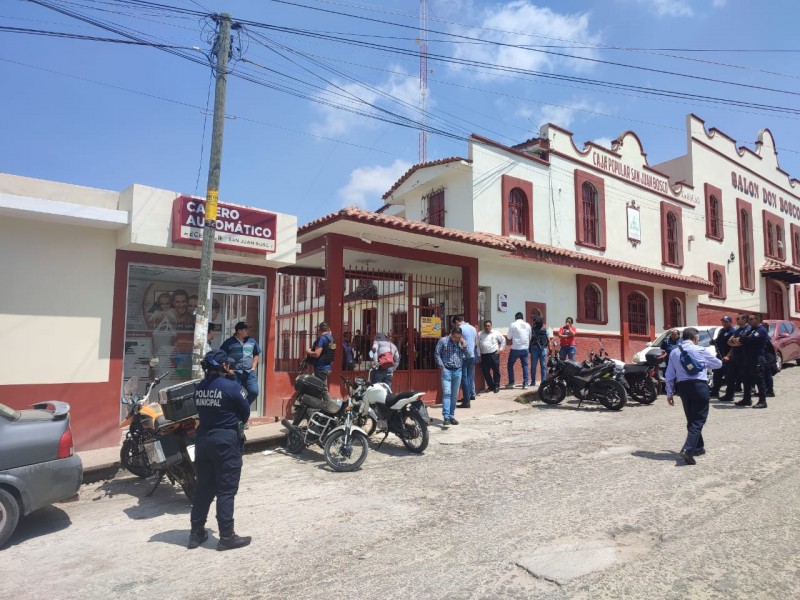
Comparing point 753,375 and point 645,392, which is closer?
point 753,375

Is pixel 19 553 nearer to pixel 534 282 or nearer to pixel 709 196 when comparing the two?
pixel 534 282

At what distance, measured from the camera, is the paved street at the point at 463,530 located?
11.9 feet

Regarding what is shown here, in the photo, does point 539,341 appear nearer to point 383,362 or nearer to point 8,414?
point 383,362

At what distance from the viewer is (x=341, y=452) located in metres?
6.74

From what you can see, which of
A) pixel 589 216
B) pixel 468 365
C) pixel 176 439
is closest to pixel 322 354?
pixel 176 439

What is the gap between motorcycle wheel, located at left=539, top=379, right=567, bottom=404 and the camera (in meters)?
11.2

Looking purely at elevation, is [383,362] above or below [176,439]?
above

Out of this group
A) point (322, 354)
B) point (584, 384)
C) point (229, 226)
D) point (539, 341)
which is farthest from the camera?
point (539, 341)

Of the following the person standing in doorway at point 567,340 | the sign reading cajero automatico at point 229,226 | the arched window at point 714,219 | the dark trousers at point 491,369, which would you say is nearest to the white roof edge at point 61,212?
the sign reading cajero automatico at point 229,226

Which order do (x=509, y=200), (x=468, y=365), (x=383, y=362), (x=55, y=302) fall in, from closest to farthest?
(x=55, y=302), (x=383, y=362), (x=468, y=365), (x=509, y=200)

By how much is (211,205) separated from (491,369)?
731 cm

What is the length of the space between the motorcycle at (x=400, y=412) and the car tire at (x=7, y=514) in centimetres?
384

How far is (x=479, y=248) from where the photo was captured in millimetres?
12594

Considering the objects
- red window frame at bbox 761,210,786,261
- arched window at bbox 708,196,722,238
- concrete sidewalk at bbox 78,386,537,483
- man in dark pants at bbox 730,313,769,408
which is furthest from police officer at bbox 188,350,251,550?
red window frame at bbox 761,210,786,261
